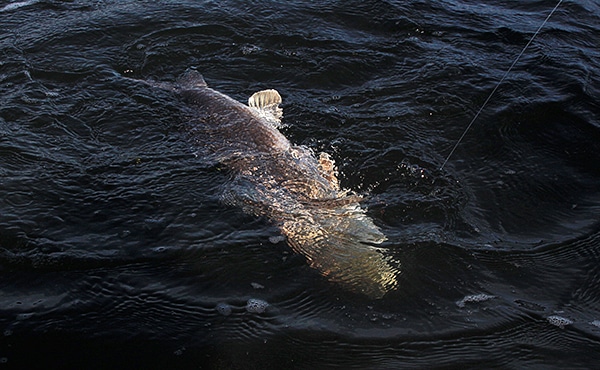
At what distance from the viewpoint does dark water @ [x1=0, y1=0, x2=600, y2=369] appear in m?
3.86

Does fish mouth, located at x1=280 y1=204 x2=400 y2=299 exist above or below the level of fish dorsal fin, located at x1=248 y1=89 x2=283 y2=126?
below

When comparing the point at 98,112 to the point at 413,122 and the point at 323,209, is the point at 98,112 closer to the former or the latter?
the point at 323,209

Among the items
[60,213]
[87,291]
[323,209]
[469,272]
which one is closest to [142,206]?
[60,213]

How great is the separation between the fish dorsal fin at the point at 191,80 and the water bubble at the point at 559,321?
14.8 ft

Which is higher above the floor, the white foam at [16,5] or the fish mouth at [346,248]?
the white foam at [16,5]

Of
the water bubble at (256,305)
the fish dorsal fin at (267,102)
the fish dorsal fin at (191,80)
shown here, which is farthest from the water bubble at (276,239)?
the fish dorsal fin at (191,80)

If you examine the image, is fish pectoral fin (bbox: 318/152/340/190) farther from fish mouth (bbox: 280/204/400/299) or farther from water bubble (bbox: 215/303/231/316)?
water bubble (bbox: 215/303/231/316)

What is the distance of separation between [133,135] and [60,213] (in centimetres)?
142

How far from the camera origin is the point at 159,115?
20.8 feet

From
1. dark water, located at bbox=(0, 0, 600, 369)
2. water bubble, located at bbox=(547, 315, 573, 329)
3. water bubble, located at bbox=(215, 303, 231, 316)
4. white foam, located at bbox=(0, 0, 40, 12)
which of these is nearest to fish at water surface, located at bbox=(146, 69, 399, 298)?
dark water, located at bbox=(0, 0, 600, 369)

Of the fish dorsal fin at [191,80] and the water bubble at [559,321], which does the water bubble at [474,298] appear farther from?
the fish dorsal fin at [191,80]

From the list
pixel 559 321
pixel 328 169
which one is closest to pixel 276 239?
pixel 328 169

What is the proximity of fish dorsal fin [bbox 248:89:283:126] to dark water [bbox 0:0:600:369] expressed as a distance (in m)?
0.14

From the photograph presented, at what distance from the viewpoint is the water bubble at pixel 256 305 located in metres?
4.07
